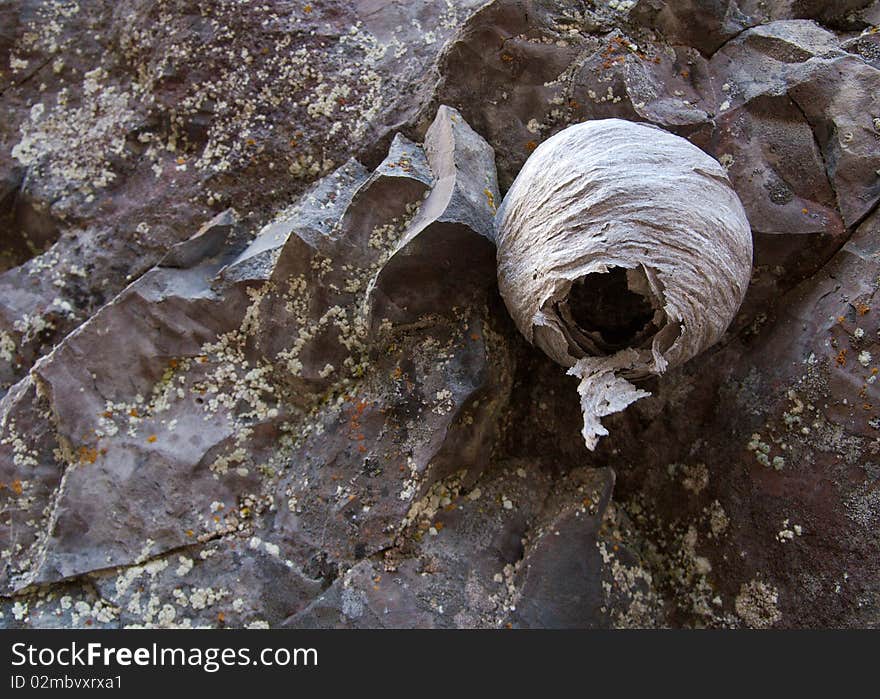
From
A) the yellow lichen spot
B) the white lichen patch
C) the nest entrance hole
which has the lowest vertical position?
the white lichen patch

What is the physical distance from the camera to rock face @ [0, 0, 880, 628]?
192cm

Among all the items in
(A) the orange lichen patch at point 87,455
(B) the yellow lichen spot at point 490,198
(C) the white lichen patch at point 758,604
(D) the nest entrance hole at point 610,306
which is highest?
(B) the yellow lichen spot at point 490,198

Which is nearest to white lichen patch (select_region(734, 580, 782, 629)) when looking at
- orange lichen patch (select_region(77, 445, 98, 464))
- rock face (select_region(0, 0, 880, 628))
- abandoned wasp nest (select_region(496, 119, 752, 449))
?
rock face (select_region(0, 0, 880, 628))

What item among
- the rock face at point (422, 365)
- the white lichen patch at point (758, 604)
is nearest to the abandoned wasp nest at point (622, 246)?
the rock face at point (422, 365)

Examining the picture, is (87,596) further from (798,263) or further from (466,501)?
(798,263)

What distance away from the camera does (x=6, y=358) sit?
2.31m

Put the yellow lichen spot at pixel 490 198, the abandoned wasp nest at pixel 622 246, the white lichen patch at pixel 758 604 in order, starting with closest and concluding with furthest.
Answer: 1. the abandoned wasp nest at pixel 622 246
2. the white lichen patch at pixel 758 604
3. the yellow lichen spot at pixel 490 198

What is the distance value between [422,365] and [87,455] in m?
0.91

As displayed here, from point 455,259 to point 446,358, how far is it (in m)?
0.25

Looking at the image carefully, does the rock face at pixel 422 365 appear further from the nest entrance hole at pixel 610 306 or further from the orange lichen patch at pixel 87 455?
the nest entrance hole at pixel 610 306

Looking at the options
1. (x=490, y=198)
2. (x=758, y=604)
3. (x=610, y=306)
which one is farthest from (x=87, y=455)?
(x=758, y=604)

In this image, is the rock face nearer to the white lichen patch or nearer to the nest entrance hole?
the white lichen patch

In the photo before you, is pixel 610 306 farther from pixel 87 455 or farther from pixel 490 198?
pixel 87 455

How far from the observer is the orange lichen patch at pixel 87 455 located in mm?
2039
